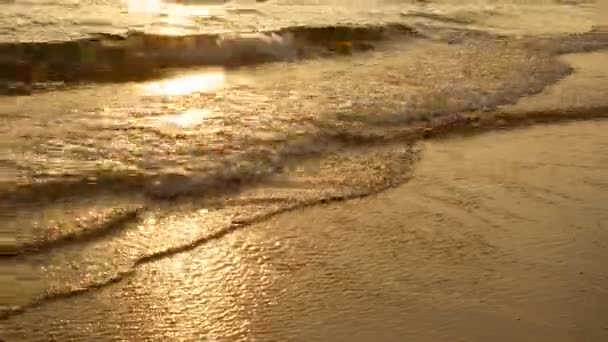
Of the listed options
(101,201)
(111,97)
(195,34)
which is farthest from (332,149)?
(195,34)

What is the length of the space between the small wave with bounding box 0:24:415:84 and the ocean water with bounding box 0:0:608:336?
0.02 metres

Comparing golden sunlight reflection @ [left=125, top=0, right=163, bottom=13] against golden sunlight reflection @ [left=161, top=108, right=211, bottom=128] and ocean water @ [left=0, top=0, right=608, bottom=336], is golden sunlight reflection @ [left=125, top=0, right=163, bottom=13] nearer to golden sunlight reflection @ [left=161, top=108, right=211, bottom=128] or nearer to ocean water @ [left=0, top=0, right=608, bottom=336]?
ocean water @ [left=0, top=0, right=608, bottom=336]

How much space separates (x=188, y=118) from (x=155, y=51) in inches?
114

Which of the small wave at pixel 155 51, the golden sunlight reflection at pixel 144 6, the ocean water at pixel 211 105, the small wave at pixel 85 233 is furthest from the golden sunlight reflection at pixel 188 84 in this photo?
the small wave at pixel 85 233

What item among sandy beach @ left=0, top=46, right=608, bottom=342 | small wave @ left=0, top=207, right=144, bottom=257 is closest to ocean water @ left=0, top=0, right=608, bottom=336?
small wave @ left=0, top=207, right=144, bottom=257

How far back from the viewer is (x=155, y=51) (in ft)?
26.5

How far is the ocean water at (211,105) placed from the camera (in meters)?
3.77

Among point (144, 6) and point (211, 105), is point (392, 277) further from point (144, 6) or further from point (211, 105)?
point (144, 6)

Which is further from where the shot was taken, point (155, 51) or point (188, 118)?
point (155, 51)

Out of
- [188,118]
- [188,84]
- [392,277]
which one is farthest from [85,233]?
[188,84]

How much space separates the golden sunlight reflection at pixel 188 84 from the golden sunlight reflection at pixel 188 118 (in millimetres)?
771

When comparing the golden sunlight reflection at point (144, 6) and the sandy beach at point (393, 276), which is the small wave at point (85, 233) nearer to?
the sandy beach at point (393, 276)

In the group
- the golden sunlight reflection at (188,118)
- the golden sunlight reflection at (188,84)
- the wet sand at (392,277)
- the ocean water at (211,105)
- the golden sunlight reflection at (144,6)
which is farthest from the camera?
the golden sunlight reflection at (144,6)

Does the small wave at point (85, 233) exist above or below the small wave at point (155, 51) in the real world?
below
